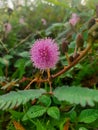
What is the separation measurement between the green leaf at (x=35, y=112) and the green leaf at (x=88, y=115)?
94 mm

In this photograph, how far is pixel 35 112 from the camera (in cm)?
97

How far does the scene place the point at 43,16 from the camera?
6.82ft

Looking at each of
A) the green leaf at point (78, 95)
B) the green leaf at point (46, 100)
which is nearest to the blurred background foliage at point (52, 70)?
the green leaf at point (46, 100)

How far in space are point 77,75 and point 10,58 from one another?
346 mm

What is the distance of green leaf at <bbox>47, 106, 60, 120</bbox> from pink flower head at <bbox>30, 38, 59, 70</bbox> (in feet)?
0.36

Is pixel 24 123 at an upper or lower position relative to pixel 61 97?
lower

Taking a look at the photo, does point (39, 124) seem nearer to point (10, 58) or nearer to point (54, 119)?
point (54, 119)

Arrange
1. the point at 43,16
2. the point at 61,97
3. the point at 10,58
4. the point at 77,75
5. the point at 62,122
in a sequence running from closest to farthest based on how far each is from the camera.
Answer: the point at 61,97, the point at 62,122, the point at 77,75, the point at 10,58, the point at 43,16

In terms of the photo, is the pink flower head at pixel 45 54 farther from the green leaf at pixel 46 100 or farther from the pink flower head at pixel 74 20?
the pink flower head at pixel 74 20

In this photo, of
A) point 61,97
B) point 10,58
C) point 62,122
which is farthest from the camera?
point 10,58

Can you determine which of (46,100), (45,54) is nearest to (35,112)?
(46,100)

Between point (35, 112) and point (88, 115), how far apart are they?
13 cm

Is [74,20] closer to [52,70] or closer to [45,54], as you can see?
[52,70]

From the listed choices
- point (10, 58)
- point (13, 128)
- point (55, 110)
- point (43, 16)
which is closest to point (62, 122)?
point (55, 110)
